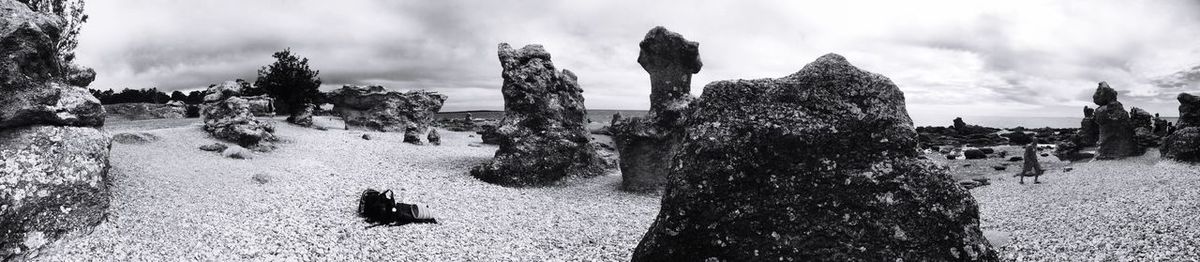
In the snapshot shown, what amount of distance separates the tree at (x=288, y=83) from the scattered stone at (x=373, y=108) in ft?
12.5

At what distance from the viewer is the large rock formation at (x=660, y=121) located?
1666 cm

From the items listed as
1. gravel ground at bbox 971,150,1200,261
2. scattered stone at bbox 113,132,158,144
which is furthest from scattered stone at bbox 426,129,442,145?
gravel ground at bbox 971,150,1200,261

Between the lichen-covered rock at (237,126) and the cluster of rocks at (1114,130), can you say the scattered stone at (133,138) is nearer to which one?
the lichen-covered rock at (237,126)

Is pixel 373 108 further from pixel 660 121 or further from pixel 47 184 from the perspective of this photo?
pixel 47 184

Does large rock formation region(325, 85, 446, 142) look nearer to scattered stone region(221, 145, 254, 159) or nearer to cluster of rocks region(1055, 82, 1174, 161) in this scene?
scattered stone region(221, 145, 254, 159)

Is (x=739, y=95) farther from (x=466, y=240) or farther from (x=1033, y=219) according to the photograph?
(x=1033, y=219)

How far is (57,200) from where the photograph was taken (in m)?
8.10

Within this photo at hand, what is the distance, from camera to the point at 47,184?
318 inches

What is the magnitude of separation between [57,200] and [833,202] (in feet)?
32.8

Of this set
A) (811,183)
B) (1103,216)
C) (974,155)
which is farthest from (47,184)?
(974,155)

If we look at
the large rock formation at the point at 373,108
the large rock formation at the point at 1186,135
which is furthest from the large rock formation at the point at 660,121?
the large rock formation at the point at 1186,135

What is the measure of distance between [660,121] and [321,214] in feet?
30.4

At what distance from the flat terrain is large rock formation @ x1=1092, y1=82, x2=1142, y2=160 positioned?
20.8 ft

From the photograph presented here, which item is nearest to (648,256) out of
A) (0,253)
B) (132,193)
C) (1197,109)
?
(0,253)
